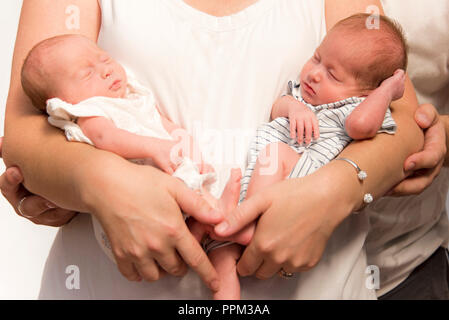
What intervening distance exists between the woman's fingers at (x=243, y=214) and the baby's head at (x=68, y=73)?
298 mm

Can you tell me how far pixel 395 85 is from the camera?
1.00 metres

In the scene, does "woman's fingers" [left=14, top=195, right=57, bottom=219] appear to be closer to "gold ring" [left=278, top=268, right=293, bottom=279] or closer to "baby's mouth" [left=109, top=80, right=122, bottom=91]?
"baby's mouth" [left=109, top=80, right=122, bottom=91]

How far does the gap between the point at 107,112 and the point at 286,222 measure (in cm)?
32

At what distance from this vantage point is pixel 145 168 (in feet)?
2.93

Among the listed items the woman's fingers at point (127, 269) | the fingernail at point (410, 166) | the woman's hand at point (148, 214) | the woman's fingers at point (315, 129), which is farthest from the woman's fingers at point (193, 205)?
the fingernail at point (410, 166)

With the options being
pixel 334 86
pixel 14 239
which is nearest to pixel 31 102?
pixel 334 86

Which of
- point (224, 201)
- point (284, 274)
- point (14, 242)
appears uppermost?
point (224, 201)

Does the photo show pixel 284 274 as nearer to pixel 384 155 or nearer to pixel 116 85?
pixel 384 155

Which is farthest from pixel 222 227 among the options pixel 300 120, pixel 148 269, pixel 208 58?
pixel 208 58

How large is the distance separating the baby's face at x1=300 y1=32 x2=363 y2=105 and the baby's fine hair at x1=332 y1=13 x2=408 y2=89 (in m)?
0.02

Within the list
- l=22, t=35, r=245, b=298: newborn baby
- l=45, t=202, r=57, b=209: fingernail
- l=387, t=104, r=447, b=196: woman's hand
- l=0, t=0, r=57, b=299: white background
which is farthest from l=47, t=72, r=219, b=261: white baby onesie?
l=0, t=0, r=57, b=299: white background

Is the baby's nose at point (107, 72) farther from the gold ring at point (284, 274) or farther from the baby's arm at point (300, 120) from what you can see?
the gold ring at point (284, 274)
